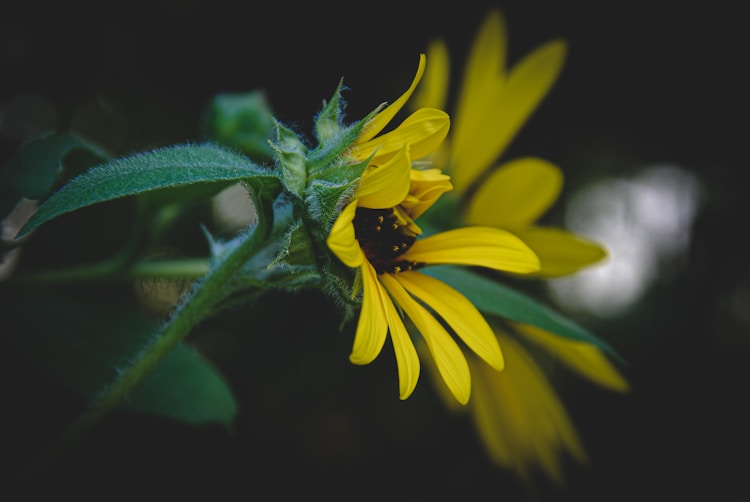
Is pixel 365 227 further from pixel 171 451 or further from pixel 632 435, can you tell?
pixel 632 435

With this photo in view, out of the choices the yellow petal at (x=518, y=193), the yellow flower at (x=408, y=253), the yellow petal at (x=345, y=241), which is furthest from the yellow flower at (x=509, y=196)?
the yellow petal at (x=345, y=241)

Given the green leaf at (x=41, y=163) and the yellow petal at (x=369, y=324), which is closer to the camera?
the yellow petal at (x=369, y=324)

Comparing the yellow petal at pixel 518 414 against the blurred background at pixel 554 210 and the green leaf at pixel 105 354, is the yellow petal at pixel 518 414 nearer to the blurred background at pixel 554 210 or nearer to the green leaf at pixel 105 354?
the blurred background at pixel 554 210

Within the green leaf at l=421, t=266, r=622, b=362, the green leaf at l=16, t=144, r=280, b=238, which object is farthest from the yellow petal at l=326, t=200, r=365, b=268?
the green leaf at l=421, t=266, r=622, b=362

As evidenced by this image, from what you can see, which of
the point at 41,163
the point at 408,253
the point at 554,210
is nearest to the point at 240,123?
the point at 41,163

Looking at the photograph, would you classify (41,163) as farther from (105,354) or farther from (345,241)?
(345,241)
